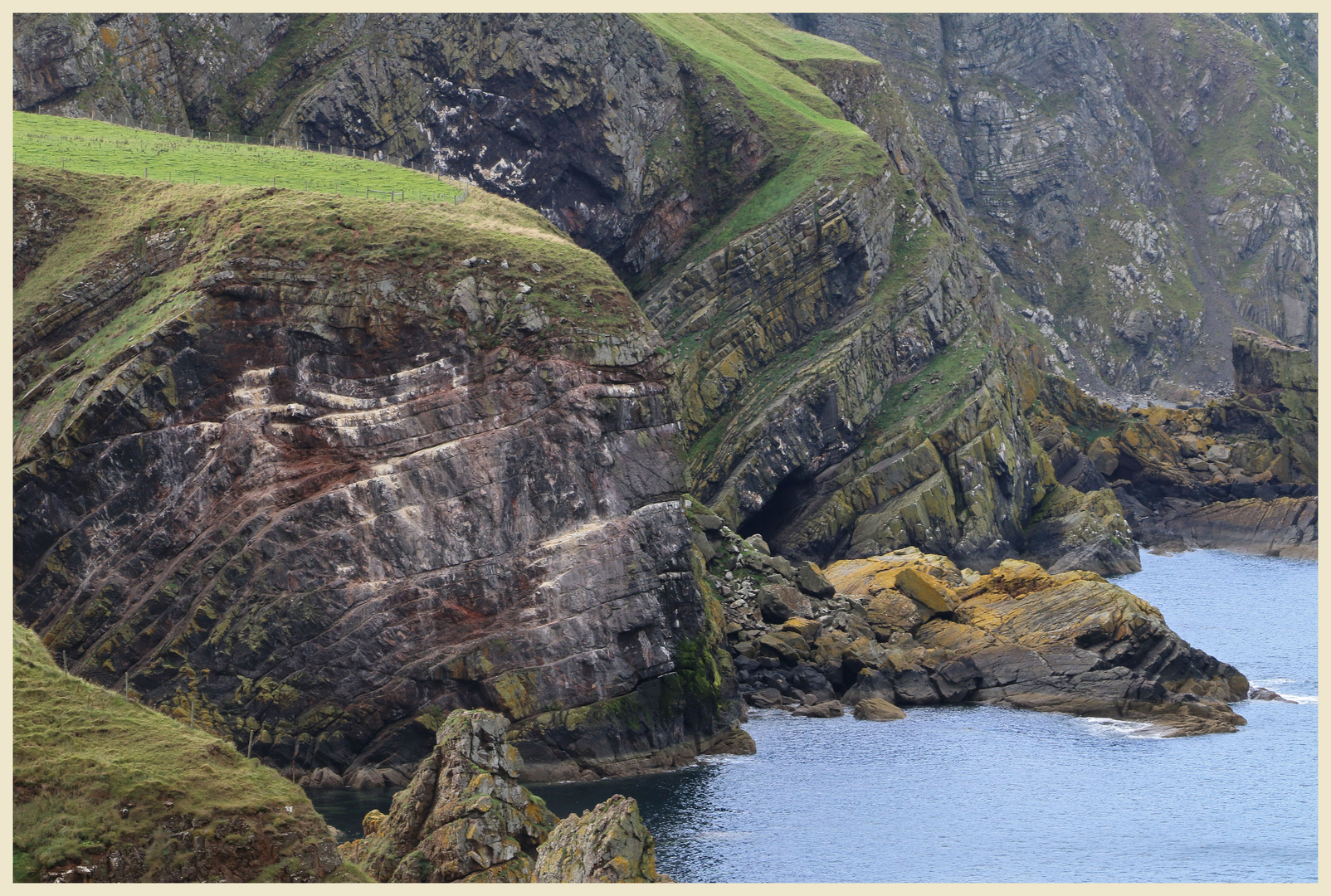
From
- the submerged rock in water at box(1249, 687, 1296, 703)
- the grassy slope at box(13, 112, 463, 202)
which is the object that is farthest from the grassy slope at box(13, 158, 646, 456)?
the submerged rock in water at box(1249, 687, 1296, 703)

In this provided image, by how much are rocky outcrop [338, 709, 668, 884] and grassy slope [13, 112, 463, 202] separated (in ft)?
144

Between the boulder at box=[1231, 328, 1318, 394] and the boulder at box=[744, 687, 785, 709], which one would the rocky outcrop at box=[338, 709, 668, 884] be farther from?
the boulder at box=[1231, 328, 1318, 394]

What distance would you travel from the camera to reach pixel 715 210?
146625 millimetres

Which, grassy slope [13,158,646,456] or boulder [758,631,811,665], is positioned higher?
grassy slope [13,158,646,456]

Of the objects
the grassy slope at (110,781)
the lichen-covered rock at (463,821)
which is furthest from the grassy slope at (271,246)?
the grassy slope at (110,781)

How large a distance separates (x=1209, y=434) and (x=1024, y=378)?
1023 inches

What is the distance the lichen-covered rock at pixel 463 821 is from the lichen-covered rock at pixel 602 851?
1.57m

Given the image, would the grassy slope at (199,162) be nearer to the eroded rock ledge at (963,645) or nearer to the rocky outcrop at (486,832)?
the eroded rock ledge at (963,645)

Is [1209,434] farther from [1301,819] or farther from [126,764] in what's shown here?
[126,764]

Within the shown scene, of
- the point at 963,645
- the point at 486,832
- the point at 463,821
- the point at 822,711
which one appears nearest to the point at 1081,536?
the point at 963,645

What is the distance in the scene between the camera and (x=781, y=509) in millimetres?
133625

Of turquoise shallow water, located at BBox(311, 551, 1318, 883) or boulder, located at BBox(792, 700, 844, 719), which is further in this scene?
boulder, located at BBox(792, 700, 844, 719)

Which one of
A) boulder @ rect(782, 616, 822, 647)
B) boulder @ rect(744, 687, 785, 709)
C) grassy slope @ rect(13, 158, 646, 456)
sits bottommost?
boulder @ rect(744, 687, 785, 709)

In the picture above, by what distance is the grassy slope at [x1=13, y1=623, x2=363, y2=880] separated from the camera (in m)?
37.5
